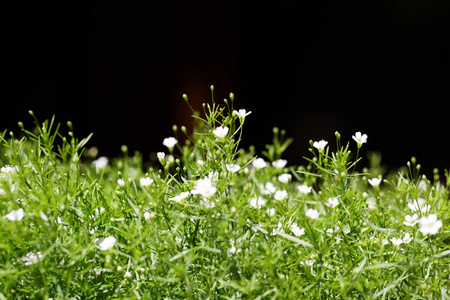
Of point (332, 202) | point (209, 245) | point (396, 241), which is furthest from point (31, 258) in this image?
point (396, 241)

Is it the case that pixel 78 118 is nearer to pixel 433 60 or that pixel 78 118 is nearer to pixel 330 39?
pixel 330 39

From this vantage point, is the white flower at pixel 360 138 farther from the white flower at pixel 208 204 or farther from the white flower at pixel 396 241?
the white flower at pixel 208 204

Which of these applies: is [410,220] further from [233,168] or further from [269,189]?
[233,168]

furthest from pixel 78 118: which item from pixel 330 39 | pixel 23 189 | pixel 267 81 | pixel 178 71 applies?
pixel 23 189

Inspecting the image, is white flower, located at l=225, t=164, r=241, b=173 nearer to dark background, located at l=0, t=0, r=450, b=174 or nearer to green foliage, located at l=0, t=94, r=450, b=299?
green foliage, located at l=0, t=94, r=450, b=299

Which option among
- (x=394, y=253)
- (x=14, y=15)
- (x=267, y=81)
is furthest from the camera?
(x=267, y=81)

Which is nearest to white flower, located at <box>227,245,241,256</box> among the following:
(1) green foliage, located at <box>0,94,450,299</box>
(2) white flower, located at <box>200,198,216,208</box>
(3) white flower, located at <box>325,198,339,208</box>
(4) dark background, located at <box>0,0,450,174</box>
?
(1) green foliage, located at <box>0,94,450,299</box>

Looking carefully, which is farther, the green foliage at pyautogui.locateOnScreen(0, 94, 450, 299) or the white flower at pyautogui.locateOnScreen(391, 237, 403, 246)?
the white flower at pyautogui.locateOnScreen(391, 237, 403, 246)

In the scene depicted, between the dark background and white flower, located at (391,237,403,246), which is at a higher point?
the dark background

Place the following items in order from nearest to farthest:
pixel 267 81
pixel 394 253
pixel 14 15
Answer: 1. pixel 394 253
2. pixel 14 15
3. pixel 267 81
